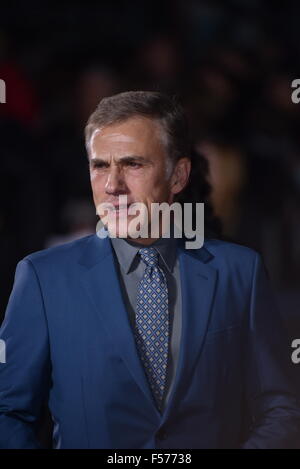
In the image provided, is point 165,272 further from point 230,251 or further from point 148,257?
point 230,251

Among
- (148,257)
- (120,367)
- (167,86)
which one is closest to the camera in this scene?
(120,367)

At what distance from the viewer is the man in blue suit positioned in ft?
4.46

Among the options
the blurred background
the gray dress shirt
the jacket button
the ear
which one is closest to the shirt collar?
the gray dress shirt

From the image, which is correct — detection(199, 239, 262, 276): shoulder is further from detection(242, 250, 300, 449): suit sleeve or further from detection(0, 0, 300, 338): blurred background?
detection(0, 0, 300, 338): blurred background

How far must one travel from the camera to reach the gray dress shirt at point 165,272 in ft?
4.64

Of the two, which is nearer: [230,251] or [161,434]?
[161,434]

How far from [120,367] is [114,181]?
1.14 feet

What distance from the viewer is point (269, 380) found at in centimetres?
144

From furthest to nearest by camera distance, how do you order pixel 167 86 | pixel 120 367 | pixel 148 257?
pixel 167 86 < pixel 148 257 < pixel 120 367

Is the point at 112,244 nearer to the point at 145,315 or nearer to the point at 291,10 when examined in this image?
the point at 145,315

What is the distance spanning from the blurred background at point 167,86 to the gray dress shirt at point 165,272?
1.90ft

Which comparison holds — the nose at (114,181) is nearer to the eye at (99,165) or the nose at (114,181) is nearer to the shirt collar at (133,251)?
the eye at (99,165)

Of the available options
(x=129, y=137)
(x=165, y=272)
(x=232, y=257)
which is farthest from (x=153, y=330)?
(x=129, y=137)

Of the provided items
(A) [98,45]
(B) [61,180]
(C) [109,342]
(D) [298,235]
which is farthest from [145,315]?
(A) [98,45]
